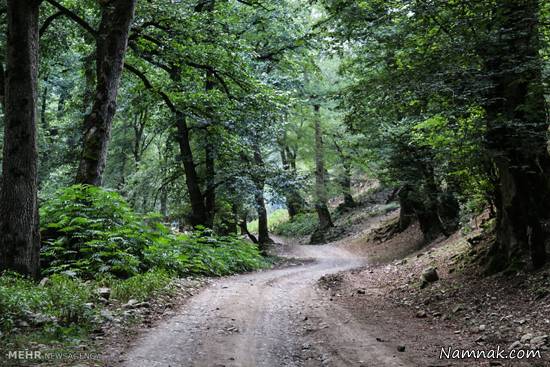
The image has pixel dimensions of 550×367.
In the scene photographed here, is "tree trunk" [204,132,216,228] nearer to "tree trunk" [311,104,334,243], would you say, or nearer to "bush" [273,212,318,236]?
"tree trunk" [311,104,334,243]

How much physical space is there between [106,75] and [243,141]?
7.25 m

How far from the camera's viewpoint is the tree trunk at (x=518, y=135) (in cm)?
622

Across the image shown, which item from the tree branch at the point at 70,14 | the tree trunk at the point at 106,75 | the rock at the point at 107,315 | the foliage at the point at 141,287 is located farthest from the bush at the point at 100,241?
the tree branch at the point at 70,14

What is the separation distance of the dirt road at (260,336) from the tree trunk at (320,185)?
55.8 ft

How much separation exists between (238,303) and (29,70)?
220 inches

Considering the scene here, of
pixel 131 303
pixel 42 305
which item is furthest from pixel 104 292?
pixel 42 305

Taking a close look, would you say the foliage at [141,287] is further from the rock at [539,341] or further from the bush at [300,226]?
the bush at [300,226]

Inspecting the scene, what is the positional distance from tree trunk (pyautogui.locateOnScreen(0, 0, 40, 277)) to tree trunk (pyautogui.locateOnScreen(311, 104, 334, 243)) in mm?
19814

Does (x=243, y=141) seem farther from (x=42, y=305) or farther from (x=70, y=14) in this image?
(x=42, y=305)

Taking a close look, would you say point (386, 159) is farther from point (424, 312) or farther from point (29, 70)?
point (29, 70)

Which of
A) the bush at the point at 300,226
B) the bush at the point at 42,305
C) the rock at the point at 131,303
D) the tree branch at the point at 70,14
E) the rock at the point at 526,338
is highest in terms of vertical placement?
the tree branch at the point at 70,14

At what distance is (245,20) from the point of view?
61.6 feet

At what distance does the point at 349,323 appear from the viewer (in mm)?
7141

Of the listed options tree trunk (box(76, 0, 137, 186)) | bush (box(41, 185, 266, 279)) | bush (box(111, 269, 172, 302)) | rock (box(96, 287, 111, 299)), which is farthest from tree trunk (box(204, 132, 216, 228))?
rock (box(96, 287, 111, 299))
